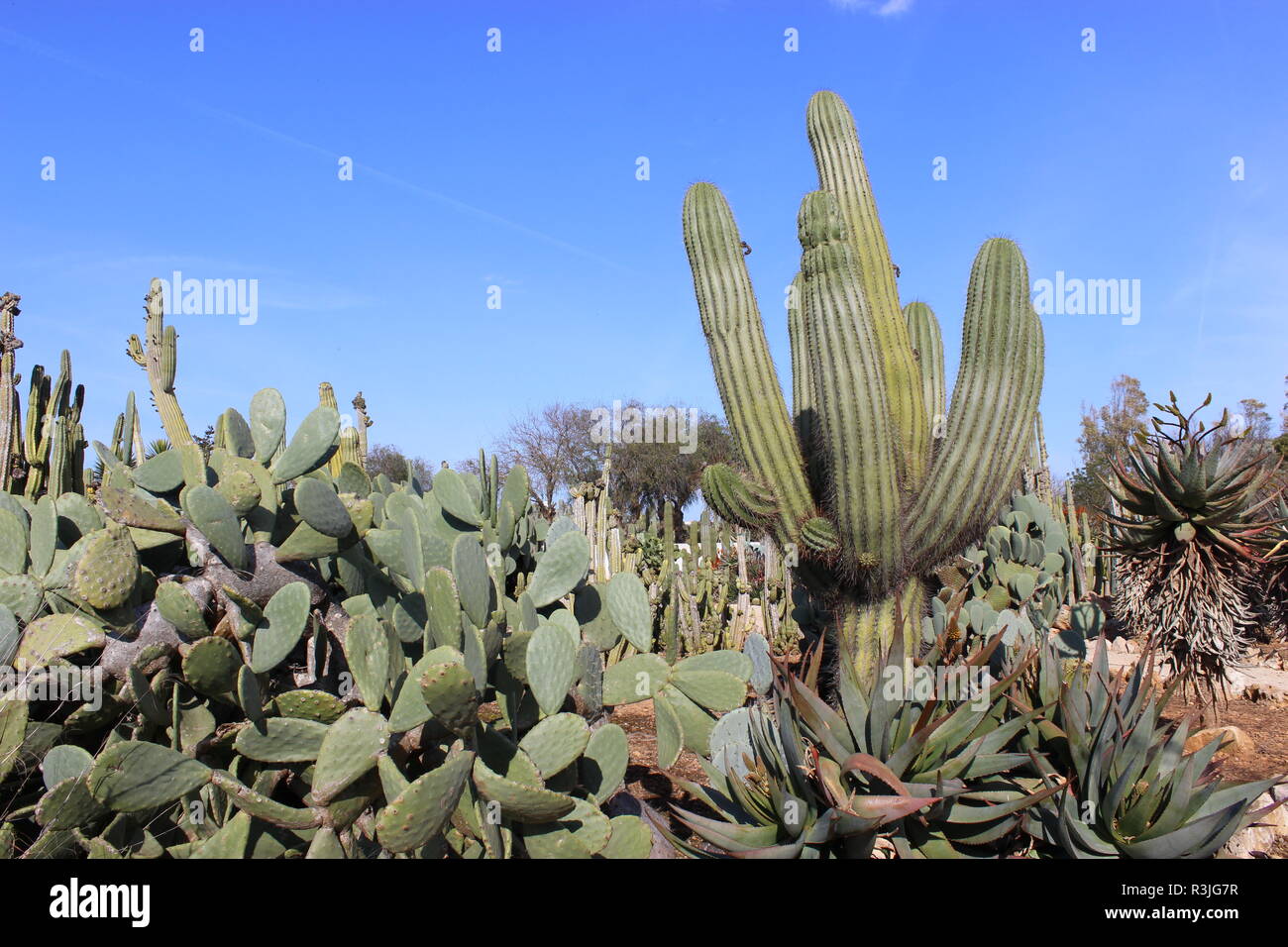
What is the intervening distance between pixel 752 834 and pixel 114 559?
2.01 metres

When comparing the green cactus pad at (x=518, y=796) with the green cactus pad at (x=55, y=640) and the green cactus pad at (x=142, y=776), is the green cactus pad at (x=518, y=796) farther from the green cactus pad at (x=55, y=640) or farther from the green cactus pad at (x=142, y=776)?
the green cactus pad at (x=55, y=640)

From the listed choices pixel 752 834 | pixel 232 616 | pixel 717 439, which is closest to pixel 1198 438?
pixel 752 834

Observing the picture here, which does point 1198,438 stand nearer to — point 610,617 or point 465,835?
point 610,617

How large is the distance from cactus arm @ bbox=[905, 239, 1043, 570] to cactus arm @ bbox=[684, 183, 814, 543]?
839mm

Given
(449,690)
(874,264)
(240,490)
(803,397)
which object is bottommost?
(449,690)

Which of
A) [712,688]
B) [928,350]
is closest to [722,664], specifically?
[712,688]

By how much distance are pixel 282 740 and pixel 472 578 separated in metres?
0.61

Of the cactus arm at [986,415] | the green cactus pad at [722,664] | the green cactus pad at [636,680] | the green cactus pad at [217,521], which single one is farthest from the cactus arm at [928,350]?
the green cactus pad at [217,521]

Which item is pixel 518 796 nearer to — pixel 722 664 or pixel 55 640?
pixel 722 664

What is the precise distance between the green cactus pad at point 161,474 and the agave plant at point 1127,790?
2.80 metres

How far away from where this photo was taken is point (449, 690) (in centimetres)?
190

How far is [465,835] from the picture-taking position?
2338 millimetres

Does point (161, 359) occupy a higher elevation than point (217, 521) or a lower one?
higher

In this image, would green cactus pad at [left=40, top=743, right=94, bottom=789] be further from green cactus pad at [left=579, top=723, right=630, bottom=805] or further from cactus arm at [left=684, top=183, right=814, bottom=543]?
cactus arm at [left=684, top=183, right=814, bottom=543]
